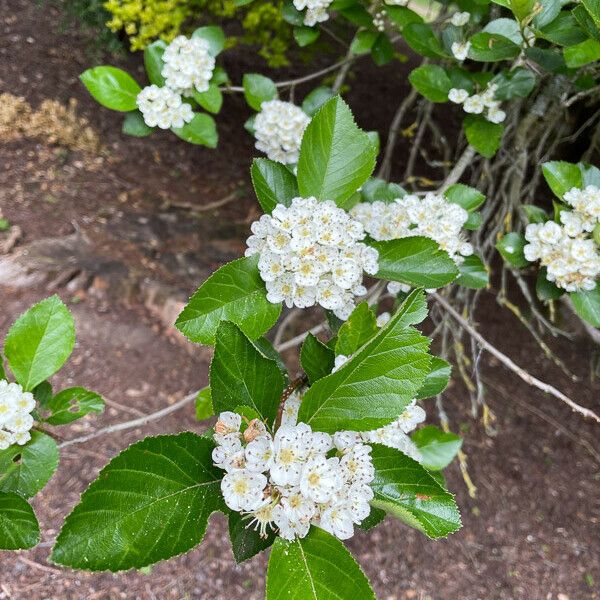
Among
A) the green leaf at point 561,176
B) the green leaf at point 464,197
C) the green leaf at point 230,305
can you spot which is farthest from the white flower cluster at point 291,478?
the green leaf at point 561,176

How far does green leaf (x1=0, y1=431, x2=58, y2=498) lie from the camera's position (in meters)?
1.05

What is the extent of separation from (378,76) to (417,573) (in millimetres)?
4049

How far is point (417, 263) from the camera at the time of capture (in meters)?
1.10

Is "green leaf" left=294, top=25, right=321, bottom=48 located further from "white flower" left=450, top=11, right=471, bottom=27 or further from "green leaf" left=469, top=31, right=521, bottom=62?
"green leaf" left=469, top=31, right=521, bottom=62

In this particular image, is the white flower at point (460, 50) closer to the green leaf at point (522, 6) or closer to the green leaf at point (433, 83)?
the green leaf at point (433, 83)

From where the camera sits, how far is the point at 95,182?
354 centimetres

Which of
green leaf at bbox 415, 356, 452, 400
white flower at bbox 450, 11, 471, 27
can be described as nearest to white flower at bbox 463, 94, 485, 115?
white flower at bbox 450, 11, 471, 27

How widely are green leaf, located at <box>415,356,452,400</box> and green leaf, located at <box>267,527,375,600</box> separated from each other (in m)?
0.36

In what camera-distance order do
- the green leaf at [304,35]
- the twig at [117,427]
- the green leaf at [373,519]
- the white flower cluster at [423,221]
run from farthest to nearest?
1. the green leaf at [304,35]
2. the white flower cluster at [423,221]
3. the twig at [117,427]
4. the green leaf at [373,519]

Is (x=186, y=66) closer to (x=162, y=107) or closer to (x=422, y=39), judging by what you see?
(x=162, y=107)

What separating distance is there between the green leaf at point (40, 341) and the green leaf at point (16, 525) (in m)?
0.31

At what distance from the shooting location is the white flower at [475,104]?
1.54 m

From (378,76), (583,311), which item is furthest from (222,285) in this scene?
(378,76)

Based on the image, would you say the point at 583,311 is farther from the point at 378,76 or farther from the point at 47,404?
the point at 378,76
